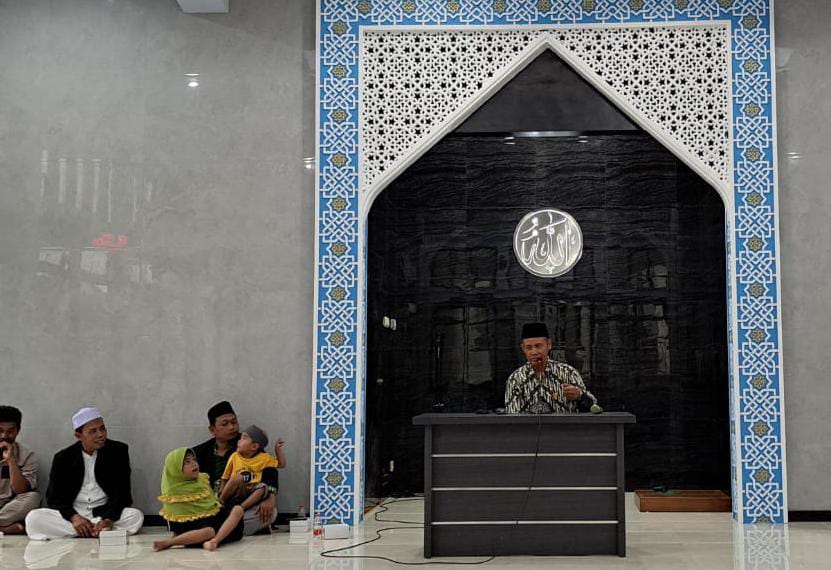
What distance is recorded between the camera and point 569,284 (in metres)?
7.70

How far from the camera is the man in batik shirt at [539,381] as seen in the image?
5562 millimetres

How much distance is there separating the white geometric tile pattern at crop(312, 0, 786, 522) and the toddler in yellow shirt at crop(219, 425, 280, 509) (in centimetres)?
37

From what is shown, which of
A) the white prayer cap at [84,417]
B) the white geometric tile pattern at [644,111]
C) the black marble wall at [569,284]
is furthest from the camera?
the black marble wall at [569,284]

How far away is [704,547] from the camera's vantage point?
5.05m

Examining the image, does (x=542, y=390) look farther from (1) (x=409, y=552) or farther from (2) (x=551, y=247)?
(2) (x=551, y=247)

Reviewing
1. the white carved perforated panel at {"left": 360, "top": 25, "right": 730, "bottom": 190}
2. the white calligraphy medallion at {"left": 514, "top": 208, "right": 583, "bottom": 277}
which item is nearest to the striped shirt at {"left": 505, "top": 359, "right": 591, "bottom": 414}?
the white carved perforated panel at {"left": 360, "top": 25, "right": 730, "bottom": 190}

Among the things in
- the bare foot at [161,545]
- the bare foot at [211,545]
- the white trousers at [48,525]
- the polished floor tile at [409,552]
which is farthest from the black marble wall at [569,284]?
the white trousers at [48,525]

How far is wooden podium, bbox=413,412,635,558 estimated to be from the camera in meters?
4.79

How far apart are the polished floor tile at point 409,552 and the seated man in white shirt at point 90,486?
139mm

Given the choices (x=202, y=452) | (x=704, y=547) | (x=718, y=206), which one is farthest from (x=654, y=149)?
(x=202, y=452)

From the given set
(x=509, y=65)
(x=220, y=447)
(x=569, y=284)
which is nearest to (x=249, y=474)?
(x=220, y=447)

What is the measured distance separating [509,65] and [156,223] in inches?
107

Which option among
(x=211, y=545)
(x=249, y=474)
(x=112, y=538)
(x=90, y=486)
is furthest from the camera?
(x=90, y=486)

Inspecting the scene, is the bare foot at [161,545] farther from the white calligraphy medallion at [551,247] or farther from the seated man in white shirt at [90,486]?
the white calligraphy medallion at [551,247]
